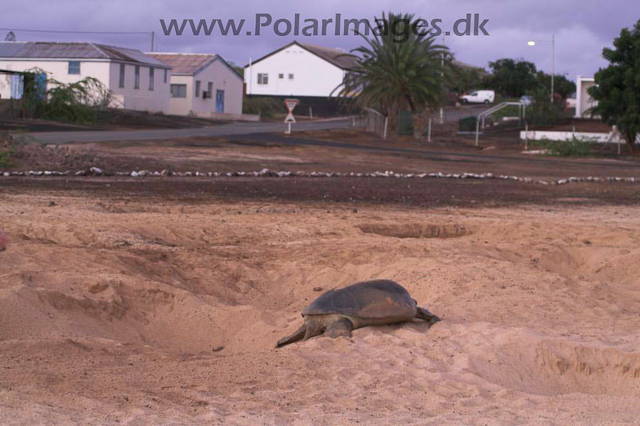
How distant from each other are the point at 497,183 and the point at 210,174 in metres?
7.91

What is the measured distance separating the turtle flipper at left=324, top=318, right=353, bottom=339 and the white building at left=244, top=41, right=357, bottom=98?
231 feet

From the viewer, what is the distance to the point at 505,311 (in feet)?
25.3

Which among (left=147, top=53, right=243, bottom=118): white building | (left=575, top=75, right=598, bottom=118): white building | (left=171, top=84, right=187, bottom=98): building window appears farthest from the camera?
(left=171, top=84, right=187, bottom=98): building window

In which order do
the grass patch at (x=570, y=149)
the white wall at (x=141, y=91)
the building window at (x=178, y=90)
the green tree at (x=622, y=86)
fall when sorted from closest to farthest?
the grass patch at (x=570, y=149) < the green tree at (x=622, y=86) < the white wall at (x=141, y=91) < the building window at (x=178, y=90)

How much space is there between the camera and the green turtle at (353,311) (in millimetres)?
6656

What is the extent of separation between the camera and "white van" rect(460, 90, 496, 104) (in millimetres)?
84562

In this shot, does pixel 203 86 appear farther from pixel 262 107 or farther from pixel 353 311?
pixel 353 311

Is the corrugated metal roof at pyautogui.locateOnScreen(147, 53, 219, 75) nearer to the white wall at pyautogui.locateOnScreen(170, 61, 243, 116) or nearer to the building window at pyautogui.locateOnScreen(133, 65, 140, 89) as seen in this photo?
the white wall at pyautogui.locateOnScreen(170, 61, 243, 116)

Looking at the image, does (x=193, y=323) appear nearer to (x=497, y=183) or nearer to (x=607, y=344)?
(x=607, y=344)

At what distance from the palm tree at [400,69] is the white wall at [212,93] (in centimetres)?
1928

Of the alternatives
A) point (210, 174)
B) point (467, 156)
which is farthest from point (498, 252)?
point (467, 156)

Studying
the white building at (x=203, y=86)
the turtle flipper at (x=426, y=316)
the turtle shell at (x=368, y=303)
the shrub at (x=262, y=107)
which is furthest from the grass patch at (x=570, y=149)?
the shrub at (x=262, y=107)

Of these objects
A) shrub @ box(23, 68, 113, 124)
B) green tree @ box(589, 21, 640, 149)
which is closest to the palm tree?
green tree @ box(589, 21, 640, 149)

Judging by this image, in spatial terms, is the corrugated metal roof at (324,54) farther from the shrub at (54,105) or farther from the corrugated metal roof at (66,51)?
the shrub at (54,105)
